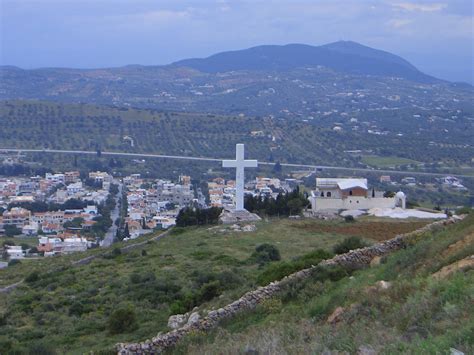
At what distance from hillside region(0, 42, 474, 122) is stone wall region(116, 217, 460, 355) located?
85324mm

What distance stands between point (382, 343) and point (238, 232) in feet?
46.6

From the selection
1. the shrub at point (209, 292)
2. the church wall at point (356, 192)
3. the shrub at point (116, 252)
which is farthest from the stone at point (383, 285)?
the church wall at point (356, 192)

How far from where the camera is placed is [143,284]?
1268cm

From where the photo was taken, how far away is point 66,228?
41.7m

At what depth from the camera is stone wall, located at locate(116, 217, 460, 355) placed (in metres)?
7.48

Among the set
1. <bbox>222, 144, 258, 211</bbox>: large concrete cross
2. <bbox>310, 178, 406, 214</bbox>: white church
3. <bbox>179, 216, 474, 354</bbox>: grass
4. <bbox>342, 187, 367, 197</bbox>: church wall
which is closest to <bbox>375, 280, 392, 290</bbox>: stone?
<bbox>179, 216, 474, 354</bbox>: grass

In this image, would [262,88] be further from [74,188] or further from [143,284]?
[143,284]

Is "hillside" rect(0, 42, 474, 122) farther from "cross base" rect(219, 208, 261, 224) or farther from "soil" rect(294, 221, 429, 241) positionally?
"soil" rect(294, 221, 429, 241)

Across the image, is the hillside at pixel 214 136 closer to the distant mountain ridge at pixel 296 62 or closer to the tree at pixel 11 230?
the tree at pixel 11 230

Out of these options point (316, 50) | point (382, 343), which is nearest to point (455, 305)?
point (382, 343)

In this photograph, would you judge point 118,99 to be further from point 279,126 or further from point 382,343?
point 382,343

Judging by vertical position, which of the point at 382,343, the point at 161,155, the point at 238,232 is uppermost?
the point at 382,343

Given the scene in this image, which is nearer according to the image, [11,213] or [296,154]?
[11,213]

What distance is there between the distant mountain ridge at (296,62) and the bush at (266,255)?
14579 centimetres
